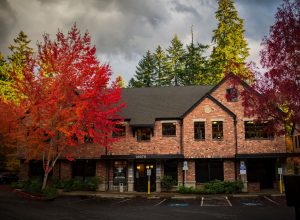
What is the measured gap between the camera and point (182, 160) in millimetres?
26906

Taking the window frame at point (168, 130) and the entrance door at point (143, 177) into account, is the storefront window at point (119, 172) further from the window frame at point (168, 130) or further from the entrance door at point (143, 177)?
the window frame at point (168, 130)

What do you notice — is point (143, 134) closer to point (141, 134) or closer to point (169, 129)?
point (141, 134)

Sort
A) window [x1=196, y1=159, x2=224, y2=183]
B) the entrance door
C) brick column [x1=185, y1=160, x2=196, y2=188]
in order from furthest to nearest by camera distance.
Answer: the entrance door < window [x1=196, y1=159, x2=224, y2=183] < brick column [x1=185, y1=160, x2=196, y2=188]

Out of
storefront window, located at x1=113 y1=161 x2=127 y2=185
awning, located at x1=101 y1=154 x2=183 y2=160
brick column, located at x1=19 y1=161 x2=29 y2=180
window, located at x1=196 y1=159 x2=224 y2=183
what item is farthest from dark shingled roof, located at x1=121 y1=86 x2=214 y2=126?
brick column, located at x1=19 y1=161 x2=29 y2=180

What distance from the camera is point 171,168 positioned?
88.9ft

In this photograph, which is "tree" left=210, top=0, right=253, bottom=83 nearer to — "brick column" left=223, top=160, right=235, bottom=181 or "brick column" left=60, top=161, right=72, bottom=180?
"brick column" left=223, top=160, right=235, bottom=181

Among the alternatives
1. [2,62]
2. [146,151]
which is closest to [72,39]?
[146,151]

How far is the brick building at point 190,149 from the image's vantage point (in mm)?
26078

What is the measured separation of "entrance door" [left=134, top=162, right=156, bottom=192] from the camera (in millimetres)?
27141

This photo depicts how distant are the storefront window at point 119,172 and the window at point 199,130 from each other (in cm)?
707

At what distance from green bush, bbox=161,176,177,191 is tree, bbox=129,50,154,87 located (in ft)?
104

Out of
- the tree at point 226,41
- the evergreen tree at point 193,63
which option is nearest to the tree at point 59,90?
the tree at point 226,41

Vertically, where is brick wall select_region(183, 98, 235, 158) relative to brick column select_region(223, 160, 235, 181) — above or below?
above

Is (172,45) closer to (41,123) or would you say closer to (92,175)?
(92,175)
